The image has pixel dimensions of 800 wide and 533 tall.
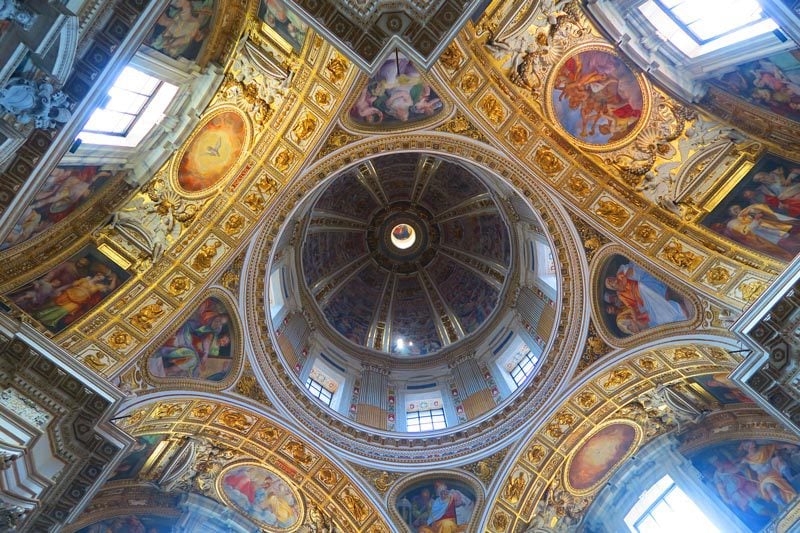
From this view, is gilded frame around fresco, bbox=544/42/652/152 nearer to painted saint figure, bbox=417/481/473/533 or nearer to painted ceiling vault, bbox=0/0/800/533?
painted ceiling vault, bbox=0/0/800/533

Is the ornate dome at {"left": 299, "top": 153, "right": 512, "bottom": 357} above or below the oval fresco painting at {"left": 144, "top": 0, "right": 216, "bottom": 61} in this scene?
above

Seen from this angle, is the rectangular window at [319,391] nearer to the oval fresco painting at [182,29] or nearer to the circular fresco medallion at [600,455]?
the circular fresco medallion at [600,455]

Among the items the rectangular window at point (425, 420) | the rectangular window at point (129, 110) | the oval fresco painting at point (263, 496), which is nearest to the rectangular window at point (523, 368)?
the rectangular window at point (425, 420)

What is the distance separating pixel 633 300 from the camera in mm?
15344

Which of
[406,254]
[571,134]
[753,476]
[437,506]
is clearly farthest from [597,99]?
[406,254]

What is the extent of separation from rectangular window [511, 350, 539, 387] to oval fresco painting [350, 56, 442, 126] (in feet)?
27.1

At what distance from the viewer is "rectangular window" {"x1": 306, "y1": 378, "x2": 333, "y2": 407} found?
1859 centimetres

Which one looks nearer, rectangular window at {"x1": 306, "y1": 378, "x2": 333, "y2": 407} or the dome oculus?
rectangular window at {"x1": 306, "y1": 378, "x2": 333, "y2": 407}

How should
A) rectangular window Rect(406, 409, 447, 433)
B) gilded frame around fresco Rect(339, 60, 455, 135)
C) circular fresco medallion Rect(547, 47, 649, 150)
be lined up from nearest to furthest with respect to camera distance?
circular fresco medallion Rect(547, 47, 649, 150) < gilded frame around fresco Rect(339, 60, 455, 135) < rectangular window Rect(406, 409, 447, 433)

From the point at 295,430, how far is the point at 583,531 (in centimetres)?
837

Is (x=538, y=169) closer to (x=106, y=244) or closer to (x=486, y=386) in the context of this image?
(x=486, y=386)

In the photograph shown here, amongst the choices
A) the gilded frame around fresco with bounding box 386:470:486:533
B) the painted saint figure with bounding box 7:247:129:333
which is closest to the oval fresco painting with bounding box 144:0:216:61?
the painted saint figure with bounding box 7:247:129:333

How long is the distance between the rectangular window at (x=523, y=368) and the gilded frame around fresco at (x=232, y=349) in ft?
27.1

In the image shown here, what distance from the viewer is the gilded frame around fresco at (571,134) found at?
12.8 meters
